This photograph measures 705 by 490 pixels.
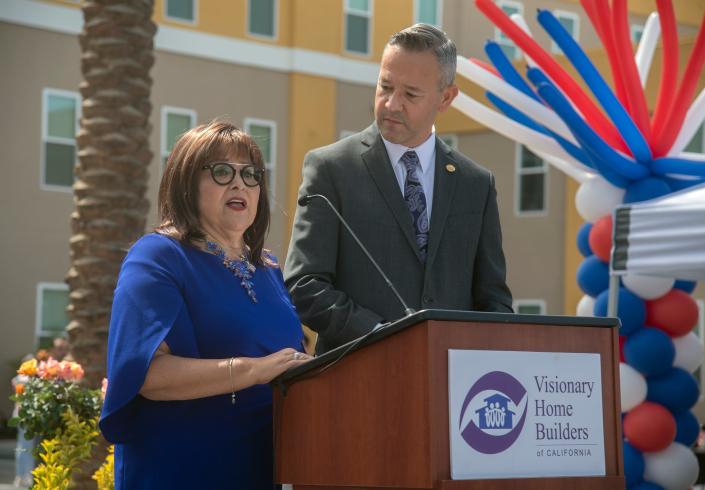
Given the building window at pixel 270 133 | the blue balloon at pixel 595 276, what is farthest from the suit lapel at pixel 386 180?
the building window at pixel 270 133

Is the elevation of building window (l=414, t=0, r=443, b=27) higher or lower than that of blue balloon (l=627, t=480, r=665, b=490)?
higher

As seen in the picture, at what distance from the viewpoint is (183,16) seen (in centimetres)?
2367

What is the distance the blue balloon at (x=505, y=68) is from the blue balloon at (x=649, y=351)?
2238 mm

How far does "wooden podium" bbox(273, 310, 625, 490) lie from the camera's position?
270 cm

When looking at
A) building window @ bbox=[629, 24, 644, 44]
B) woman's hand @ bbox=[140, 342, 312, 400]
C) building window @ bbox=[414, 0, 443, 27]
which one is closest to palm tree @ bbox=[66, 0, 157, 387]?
woman's hand @ bbox=[140, 342, 312, 400]

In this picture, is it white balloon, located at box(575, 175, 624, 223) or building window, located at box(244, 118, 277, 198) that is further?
building window, located at box(244, 118, 277, 198)

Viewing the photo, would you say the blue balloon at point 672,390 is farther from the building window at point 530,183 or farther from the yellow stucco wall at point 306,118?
the yellow stucco wall at point 306,118

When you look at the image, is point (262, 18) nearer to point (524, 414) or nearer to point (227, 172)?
point (227, 172)

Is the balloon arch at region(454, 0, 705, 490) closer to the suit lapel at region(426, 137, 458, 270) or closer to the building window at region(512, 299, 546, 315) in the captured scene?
the suit lapel at region(426, 137, 458, 270)

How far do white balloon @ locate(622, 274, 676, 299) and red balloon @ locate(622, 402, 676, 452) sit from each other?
862mm

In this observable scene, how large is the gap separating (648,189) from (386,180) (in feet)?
20.9

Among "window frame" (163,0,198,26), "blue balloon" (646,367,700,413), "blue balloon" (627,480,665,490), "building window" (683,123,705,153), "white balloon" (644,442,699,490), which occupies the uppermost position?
"window frame" (163,0,198,26)

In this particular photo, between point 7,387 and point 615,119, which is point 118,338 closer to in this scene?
point 615,119

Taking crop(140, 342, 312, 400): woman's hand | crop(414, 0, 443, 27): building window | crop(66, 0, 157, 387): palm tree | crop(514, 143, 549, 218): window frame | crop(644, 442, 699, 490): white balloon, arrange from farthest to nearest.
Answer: crop(414, 0, 443, 27): building window → crop(514, 143, 549, 218): window frame → crop(644, 442, 699, 490): white balloon → crop(66, 0, 157, 387): palm tree → crop(140, 342, 312, 400): woman's hand
